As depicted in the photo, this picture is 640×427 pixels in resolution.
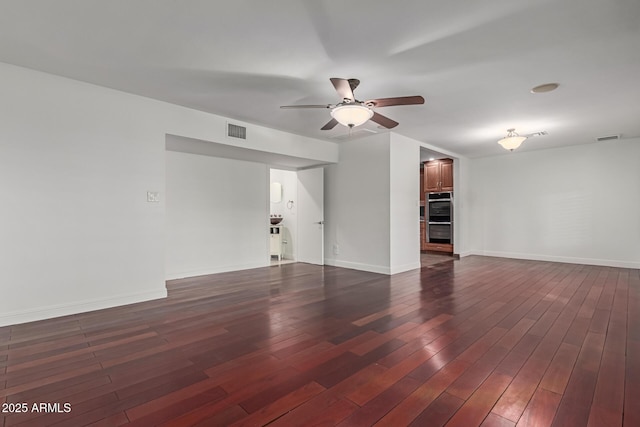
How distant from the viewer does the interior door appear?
21.6 ft

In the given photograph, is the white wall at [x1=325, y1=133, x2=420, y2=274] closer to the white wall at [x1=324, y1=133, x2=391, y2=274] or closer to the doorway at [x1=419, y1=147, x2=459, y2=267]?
the white wall at [x1=324, y1=133, x2=391, y2=274]

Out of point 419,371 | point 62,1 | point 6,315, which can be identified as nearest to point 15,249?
point 6,315

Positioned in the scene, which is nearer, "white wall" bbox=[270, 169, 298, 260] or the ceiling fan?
the ceiling fan

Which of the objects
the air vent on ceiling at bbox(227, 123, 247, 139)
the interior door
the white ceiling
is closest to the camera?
the white ceiling

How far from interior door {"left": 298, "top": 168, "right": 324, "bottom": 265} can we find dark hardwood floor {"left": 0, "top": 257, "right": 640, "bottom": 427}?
2668 mm

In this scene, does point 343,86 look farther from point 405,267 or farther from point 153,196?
point 405,267

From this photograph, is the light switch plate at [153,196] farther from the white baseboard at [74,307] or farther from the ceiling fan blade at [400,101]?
the ceiling fan blade at [400,101]

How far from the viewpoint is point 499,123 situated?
5016 mm

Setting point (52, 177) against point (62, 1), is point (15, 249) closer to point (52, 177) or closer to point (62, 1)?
point (52, 177)

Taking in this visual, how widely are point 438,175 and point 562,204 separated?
2.82 meters

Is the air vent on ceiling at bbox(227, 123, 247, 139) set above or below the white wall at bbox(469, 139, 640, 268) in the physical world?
above

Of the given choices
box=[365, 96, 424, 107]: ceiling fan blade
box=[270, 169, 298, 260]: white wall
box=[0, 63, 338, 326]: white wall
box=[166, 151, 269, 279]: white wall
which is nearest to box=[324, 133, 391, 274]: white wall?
box=[270, 169, 298, 260]: white wall

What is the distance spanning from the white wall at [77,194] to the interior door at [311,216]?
309cm

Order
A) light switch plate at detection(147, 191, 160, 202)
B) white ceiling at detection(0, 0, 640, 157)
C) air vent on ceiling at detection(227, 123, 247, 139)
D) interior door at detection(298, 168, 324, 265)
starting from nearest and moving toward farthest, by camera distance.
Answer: white ceiling at detection(0, 0, 640, 157), light switch plate at detection(147, 191, 160, 202), air vent on ceiling at detection(227, 123, 247, 139), interior door at detection(298, 168, 324, 265)
